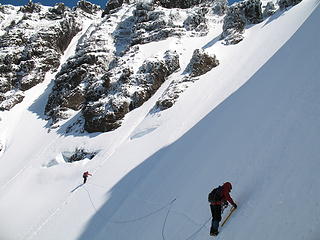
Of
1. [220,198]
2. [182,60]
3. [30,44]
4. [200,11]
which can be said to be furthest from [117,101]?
[30,44]

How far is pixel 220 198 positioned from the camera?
10.4 metres

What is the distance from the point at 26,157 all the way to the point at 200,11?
35.7m

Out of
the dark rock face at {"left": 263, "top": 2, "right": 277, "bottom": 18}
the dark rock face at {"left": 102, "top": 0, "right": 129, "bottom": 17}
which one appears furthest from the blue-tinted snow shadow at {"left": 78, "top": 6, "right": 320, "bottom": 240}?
the dark rock face at {"left": 102, "top": 0, "right": 129, "bottom": 17}

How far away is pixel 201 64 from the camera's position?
124 ft

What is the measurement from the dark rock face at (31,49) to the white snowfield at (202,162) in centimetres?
1792

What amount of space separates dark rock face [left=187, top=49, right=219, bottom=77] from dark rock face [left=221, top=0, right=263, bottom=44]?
283 inches

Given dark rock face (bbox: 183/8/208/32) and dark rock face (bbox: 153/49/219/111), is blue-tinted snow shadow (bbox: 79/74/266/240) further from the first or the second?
dark rock face (bbox: 183/8/208/32)

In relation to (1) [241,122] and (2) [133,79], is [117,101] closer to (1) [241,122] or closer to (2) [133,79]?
(2) [133,79]

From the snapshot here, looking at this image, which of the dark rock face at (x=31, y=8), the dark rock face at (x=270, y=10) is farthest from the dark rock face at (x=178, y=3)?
the dark rock face at (x=31, y=8)

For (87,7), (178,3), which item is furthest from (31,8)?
(178,3)

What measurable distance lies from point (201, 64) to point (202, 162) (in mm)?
21691

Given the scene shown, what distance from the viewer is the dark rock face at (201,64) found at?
37750 mm

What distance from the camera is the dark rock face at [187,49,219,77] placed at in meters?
37.8

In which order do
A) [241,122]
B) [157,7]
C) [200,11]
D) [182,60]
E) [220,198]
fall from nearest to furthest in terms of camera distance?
[220,198]
[241,122]
[182,60]
[200,11]
[157,7]
